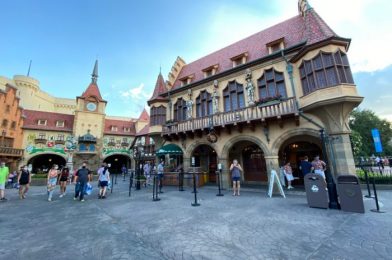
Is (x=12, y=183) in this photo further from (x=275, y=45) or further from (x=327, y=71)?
(x=327, y=71)

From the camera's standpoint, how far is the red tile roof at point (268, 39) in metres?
11.2

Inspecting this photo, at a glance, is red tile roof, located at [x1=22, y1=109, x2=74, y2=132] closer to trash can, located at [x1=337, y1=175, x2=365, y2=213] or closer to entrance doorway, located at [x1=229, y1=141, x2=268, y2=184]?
entrance doorway, located at [x1=229, y1=141, x2=268, y2=184]

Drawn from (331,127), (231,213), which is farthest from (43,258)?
(331,127)

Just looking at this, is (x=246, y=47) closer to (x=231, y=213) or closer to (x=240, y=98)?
(x=240, y=98)

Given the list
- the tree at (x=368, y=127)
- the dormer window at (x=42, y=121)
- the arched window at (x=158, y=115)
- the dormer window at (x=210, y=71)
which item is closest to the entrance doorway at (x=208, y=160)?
the arched window at (x=158, y=115)

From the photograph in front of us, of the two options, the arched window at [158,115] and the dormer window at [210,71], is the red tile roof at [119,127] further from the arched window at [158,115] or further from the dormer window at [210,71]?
the dormer window at [210,71]

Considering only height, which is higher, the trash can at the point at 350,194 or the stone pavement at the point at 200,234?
the trash can at the point at 350,194

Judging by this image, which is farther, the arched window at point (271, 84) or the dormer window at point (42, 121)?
the dormer window at point (42, 121)

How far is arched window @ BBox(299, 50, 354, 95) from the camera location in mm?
9852

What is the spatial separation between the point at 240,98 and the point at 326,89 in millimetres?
5756

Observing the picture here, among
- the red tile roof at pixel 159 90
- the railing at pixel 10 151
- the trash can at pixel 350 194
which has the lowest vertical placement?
the trash can at pixel 350 194

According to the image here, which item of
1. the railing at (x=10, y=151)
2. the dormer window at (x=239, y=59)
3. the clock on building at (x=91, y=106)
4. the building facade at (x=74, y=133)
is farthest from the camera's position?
the clock on building at (x=91, y=106)

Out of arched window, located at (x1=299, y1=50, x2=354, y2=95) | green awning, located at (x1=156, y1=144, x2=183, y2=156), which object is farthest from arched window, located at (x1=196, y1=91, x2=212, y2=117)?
arched window, located at (x1=299, y1=50, x2=354, y2=95)

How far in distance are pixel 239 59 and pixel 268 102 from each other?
5433mm
